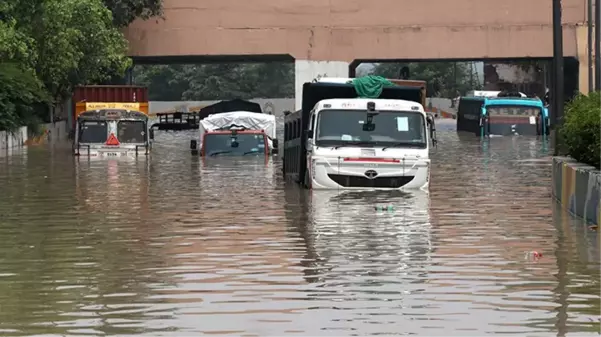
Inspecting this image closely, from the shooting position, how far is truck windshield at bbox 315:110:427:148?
1083 inches

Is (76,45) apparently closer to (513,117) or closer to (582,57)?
(513,117)

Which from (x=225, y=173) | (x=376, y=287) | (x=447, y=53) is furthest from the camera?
(x=447, y=53)

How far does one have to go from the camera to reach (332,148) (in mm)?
27219

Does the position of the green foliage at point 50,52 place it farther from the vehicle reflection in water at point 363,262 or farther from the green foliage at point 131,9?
the vehicle reflection in water at point 363,262

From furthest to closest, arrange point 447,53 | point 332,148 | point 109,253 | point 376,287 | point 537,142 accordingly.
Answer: point 447,53 → point 537,142 → point 332,148 → point 109,253 → point 376,287

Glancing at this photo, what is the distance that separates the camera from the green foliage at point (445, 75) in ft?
472

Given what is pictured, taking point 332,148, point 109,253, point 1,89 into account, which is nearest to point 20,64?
point 1,89

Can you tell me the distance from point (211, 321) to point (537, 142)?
49588mm

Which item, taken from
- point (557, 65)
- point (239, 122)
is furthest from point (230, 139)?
point (557, 65)

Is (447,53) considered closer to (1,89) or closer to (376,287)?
(1,89)

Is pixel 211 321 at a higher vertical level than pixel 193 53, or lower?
lower

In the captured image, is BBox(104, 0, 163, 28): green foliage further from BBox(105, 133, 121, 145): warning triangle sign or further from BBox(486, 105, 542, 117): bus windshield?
BBox(105, 133, 121, 145): warning triangle sign

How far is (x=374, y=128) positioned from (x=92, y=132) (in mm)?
21619

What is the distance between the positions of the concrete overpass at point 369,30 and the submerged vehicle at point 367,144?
127 feet
